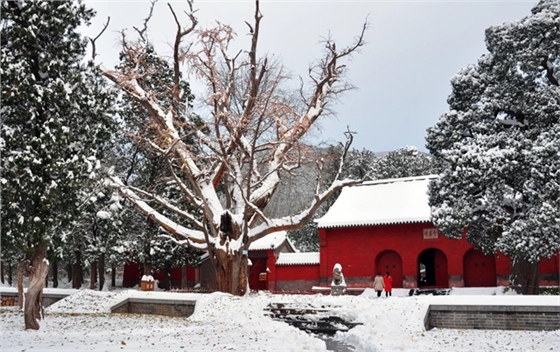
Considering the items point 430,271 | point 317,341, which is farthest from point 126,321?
point 430,271

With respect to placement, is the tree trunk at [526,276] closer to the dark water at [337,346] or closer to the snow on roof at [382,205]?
the snow on roof at [382,205]

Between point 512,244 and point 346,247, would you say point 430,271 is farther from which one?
point 512,244

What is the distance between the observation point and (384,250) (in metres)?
26.4

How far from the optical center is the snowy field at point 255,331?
9156 millimetres

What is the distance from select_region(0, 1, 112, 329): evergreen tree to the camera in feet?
36.1

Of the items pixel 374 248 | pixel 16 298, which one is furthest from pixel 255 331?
pixel 374 248

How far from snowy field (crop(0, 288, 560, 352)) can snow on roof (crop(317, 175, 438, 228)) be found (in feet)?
38.5

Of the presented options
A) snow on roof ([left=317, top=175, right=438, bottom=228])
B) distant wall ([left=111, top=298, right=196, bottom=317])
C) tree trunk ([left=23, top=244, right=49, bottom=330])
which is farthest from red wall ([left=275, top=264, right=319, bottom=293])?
tree trunk ([left=23, top=244, right=49, bottom=330])

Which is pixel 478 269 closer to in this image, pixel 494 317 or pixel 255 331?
pixel 494 317

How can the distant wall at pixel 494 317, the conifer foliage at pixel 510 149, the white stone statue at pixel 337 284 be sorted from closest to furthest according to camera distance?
the distant wall at pixel 494 317
the conifer foliage at pixel 510 149
the white stone statue at pixel 337 284

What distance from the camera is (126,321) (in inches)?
531

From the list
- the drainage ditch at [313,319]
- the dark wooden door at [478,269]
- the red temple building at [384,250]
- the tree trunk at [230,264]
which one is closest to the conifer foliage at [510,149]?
the drainage ditch at [313,319]

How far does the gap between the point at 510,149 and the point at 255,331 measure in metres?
10.0

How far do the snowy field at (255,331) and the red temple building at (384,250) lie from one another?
38.8 ft
